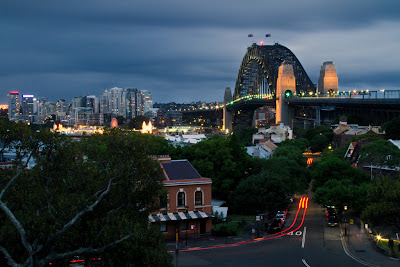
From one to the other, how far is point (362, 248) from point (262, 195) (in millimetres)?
13343

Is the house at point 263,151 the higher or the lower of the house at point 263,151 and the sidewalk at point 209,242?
the higher

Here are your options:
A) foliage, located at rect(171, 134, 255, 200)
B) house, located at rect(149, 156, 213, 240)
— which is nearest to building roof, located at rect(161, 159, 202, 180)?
house, located at rect(149, 156, 213, 240)

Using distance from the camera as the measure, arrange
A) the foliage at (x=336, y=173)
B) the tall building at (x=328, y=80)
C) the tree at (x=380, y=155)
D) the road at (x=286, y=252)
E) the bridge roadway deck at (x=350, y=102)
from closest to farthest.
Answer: the road at (x=286, y=252) < the tree at (x=380, y=155) < the foliage at (x=336, y=173) < the bridge roadway deck at (x=350, y=102) < the tall building at (x=328, y=80)

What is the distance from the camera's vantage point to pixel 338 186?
4566 centimetres

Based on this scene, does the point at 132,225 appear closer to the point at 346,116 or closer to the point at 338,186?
the point at 338,186

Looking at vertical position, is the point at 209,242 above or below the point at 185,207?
below

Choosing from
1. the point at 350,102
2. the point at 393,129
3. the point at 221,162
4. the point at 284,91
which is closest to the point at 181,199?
the point at 221,162

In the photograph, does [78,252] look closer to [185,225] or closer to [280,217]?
[185,225]

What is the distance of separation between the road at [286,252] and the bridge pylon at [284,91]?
112m

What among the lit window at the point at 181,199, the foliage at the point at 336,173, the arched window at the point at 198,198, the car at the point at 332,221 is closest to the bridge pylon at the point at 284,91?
the foliage at the point at 336,173

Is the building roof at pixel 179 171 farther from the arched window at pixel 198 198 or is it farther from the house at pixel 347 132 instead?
the house at pixel 347 132

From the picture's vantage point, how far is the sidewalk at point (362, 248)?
1260 inches

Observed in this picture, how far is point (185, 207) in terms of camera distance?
4103 centimetres

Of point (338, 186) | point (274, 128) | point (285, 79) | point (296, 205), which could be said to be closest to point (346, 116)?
point (274, 128)
